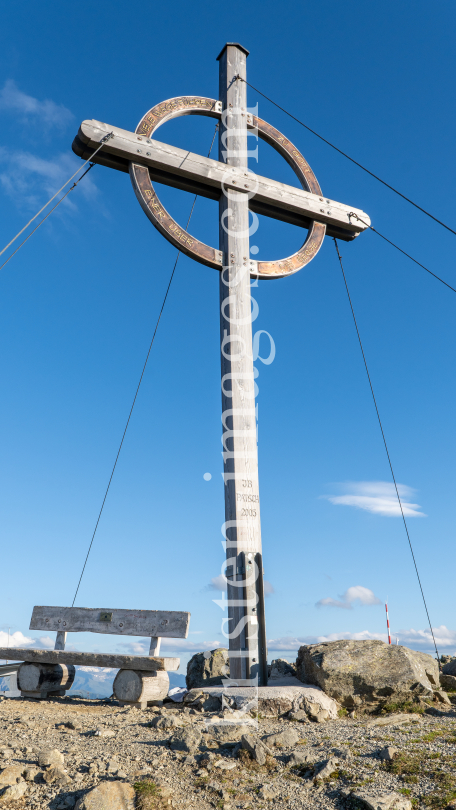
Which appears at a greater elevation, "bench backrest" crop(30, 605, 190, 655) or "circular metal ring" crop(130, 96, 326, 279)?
"circular metal ring" crop(130, 96, 326, 279)

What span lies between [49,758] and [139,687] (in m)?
2.85

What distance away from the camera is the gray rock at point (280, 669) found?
726 cm

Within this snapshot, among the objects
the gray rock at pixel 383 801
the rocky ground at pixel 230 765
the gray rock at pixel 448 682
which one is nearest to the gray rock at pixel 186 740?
the rocky ground at pixel 230 765

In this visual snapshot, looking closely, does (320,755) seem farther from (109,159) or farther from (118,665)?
(109,159)

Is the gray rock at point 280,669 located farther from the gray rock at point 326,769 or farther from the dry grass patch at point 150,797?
the dry grass patch at point 150,797

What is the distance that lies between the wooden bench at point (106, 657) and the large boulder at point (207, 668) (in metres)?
1.02

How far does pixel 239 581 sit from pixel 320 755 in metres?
2.46

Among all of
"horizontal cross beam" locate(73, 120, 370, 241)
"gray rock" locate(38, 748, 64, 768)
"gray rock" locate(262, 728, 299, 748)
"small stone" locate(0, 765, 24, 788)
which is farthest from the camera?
"horizontal cross beam" locate(73, 120, 370, 241)

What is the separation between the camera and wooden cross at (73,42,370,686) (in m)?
6.13

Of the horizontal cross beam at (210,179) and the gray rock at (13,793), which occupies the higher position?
the horizontal cross beam at (210,179)

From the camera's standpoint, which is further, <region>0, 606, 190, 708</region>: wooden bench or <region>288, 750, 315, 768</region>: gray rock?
<region>0, 606, 190, 708</region>: wooden bench

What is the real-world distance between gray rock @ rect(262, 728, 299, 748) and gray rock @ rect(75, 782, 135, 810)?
4.08 ft

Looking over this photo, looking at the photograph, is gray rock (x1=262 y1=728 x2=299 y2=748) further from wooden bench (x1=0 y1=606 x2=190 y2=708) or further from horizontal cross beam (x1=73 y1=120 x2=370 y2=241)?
horizontal cross beam (x1=73 y1=120 x2=370 y2=241)

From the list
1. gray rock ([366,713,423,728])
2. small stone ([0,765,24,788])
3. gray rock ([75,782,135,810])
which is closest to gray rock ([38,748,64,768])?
small stone ([0,765,24,788])
